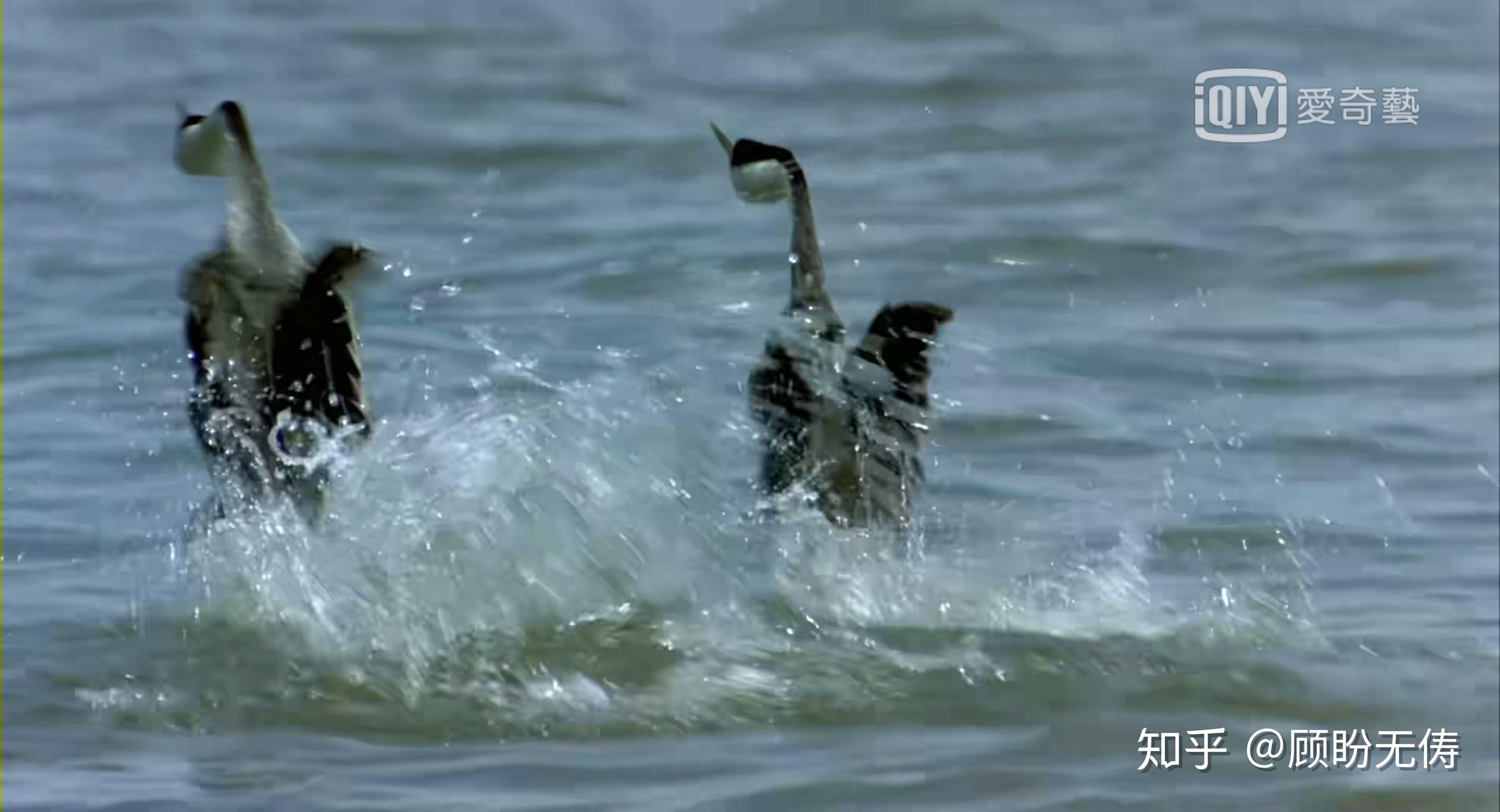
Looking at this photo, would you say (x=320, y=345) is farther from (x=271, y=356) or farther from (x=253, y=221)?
(x=253, y=221)

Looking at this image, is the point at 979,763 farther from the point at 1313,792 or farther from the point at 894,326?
the point at 894,326

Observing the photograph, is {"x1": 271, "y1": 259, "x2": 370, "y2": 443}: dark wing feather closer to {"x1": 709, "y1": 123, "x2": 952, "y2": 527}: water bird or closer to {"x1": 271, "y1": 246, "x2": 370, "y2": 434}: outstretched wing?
{"x1": 271, "y1": 246, "x2": 370, "y2": 434}: outstretched wing

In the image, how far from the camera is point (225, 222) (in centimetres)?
496

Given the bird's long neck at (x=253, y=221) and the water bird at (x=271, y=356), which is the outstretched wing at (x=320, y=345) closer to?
the water bird at (x=271, y=356)

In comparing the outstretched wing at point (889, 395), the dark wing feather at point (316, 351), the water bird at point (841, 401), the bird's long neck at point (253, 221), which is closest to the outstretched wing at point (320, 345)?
the dark wing feather at point (316, 351)

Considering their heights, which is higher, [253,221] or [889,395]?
[253,221]

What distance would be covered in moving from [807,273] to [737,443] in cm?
45

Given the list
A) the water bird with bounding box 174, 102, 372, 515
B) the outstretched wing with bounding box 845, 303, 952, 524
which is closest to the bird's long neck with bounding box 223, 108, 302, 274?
the water bird with bounding box 174, 102, 372, 515

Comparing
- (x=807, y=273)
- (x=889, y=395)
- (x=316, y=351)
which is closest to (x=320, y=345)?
(x=316, y=351)

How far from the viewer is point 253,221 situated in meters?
4.89

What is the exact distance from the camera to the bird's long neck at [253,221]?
191 inches

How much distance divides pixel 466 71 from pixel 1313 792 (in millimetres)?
5951

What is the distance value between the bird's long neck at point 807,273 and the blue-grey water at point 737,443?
13.2 inches

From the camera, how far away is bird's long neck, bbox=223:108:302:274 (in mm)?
4855
